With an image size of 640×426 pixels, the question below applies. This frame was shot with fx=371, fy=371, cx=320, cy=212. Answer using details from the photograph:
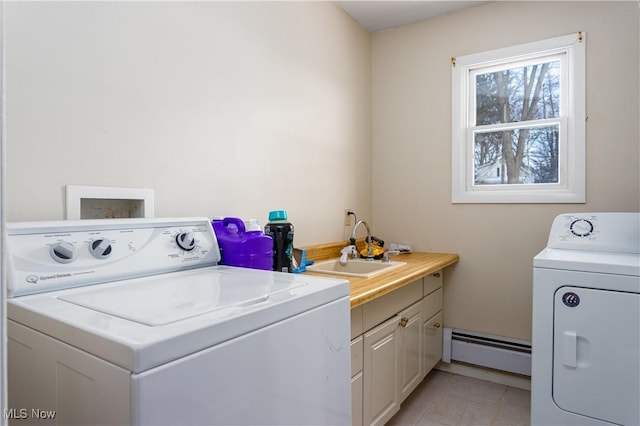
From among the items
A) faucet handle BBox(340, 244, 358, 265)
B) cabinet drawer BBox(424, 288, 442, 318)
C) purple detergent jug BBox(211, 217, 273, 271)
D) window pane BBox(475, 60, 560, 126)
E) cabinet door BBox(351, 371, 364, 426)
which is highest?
window pane BBox(475, 60, 560, 126)

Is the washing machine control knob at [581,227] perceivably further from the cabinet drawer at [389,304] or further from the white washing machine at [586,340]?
the cabinet drawer at [389,304]

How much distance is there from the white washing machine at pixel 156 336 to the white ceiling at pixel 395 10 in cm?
212

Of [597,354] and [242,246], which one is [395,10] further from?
[597,354]

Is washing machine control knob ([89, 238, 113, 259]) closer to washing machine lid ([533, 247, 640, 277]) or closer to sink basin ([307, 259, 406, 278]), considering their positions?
sink basin ([307, 259, 406, 278])

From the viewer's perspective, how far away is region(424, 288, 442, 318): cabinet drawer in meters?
2.24

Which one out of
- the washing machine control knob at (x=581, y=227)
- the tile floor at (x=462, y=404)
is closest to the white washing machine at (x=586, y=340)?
the washing machine control knob at (x=581, y=227)

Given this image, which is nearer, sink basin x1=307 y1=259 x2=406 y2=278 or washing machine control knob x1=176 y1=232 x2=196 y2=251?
washing machine control knob x1=176 y1=232 x2=196 y2=251

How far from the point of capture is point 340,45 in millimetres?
2539

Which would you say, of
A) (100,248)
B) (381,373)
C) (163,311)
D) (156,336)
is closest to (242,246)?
(100,248)

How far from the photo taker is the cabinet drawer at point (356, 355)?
145cm

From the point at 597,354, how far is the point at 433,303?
0.98m

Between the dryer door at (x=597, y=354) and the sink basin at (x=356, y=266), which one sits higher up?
the sink basin at (x=356, y=266)

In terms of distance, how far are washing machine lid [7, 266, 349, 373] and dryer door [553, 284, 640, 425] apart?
1075mm

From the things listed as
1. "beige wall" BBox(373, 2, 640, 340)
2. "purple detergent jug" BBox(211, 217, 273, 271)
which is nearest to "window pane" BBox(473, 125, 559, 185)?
"beige wall" BBox(373, 2, 640, 340)
